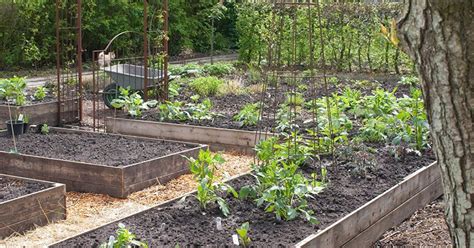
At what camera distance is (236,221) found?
405cm

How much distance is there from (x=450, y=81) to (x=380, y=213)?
3312 millimetres

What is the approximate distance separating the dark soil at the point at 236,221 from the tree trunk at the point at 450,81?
2.36 meters

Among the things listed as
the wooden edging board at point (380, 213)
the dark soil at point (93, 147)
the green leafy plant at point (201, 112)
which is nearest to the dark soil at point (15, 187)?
the dark soil at point (93, 147)

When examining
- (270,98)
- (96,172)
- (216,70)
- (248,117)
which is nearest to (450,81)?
(96,172)

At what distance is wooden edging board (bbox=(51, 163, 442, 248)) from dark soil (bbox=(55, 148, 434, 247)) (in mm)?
104

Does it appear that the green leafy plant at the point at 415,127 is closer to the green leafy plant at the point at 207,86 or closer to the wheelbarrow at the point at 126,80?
the wheelbarrow at the point at 126,80

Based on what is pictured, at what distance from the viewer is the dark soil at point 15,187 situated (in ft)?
15.1

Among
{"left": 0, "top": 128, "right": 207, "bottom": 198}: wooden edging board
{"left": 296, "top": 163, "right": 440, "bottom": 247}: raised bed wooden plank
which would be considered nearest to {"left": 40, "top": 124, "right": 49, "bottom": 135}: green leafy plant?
{"left": 0, "top": 128, "right": 207, "bottom": 198}: wooden edging board

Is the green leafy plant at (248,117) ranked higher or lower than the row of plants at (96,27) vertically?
lower

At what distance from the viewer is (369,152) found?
225 inches

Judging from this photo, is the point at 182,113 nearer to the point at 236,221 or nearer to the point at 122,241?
the point at 236,221

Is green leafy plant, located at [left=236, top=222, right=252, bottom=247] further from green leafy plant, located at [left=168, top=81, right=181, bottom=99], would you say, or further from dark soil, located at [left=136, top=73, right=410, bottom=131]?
green leafy plant, located at [left=168, top=81, right=181, bottom=99]

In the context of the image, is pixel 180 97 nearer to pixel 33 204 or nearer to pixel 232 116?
pixel 232 116

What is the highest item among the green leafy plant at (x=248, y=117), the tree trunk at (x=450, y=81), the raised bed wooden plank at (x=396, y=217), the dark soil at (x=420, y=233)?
the tree trunk at (x=450, y=81)
